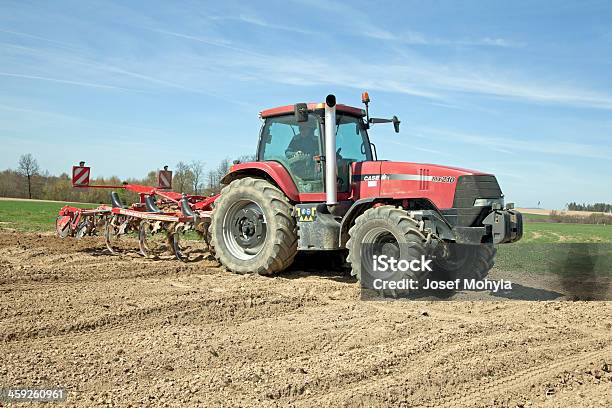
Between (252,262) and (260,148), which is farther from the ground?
(260,148)

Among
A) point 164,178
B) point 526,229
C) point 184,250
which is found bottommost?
point 526,229

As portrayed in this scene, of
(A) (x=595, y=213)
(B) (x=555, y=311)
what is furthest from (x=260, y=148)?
(A) (x=595, y=213)

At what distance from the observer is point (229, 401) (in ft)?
11.2

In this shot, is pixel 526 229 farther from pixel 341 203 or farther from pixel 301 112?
pixel 301 112

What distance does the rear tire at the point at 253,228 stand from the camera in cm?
800

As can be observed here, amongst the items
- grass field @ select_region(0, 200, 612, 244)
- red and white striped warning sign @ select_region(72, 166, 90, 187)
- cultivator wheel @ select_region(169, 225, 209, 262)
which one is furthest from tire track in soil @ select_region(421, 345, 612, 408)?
grass field @ select_region(0, 200, 612, 244)

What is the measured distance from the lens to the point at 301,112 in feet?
26.1

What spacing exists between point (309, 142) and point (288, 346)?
4106 mm

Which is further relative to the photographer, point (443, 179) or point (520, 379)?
point (443, 179)

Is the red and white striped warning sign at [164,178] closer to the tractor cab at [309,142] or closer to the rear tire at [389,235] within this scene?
the tractor cab at [309,142]

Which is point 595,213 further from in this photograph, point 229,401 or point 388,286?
point 229,401

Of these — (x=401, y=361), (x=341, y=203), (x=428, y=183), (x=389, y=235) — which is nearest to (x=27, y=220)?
(x=341, y=203)

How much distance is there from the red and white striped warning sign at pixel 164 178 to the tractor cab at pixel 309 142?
12.9ft

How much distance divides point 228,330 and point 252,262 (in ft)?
10.9
